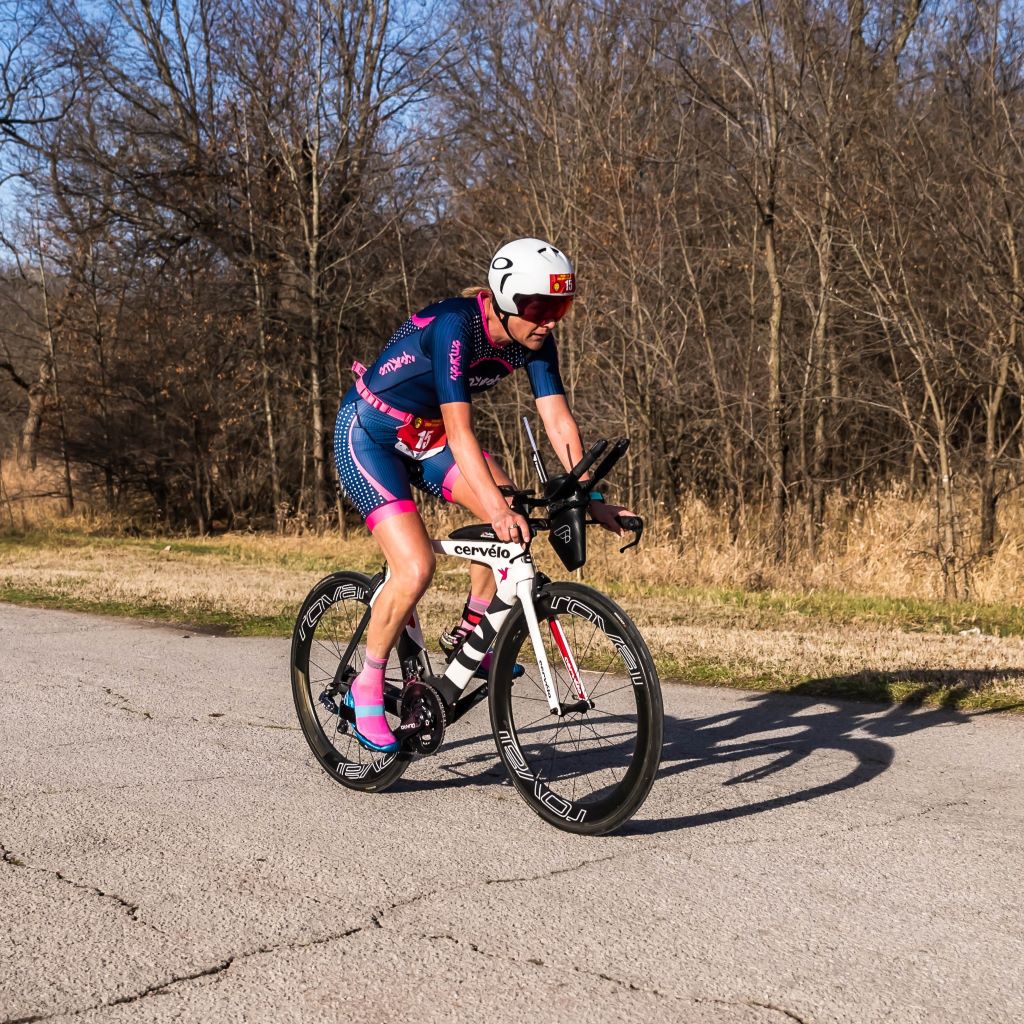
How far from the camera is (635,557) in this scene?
47.1ft

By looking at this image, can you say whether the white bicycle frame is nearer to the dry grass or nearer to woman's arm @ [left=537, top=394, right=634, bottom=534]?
woman's arm @ [left=537, top=394, right=634, bottom=534]

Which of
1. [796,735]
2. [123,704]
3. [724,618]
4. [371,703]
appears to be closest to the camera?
[371,703]

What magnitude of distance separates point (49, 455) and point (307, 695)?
21.1m

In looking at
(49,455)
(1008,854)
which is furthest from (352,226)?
(1008,854)

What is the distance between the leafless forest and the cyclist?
27.8ft

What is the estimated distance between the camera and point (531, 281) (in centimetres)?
475

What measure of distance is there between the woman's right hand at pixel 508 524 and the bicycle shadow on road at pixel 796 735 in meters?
1.15

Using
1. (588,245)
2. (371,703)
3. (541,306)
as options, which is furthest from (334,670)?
(588,245)

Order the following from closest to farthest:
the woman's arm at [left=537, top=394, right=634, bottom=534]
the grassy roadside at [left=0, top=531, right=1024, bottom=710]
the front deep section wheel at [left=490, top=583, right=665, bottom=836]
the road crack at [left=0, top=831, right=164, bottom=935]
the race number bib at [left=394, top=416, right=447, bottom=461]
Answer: the road crack at [left=0, top=831, right=164, bottom=935] < the front deep section wheel at [left=490, top=583, right=665, bottom=836] < the woman's arm at [left=537, top=394, right=634, bottom=534] < the race number bib at [left=394, top=416, right=447, bottom=461] < the grassy roadside at [left=0, top=531, right=1024, bottom=710]

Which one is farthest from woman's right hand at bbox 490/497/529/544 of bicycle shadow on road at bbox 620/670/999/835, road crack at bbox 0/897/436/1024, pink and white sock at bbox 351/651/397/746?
road crack at bbox 0/897/436/1024

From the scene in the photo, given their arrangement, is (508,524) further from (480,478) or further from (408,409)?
(408,409)

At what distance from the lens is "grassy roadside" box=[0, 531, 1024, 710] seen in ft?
25.1

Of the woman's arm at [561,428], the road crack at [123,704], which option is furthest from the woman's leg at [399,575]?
the road crack at [123,704]

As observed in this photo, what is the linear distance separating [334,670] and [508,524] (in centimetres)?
157
